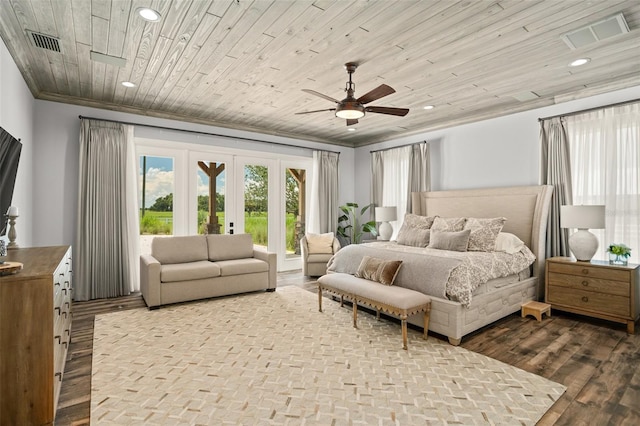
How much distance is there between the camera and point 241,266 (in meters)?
4.77

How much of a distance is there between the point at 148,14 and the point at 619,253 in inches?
200

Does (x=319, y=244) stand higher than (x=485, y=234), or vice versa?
(x=485, y=234)

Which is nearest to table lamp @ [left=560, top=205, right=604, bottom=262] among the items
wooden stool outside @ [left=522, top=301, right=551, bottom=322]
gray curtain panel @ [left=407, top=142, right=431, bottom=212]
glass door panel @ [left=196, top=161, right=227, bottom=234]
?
wooden stool outside @ [left=522, top=301, right=551, bottom=322]

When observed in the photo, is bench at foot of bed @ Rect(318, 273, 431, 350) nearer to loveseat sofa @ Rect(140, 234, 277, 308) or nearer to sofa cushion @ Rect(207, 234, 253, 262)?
loveseat sofa @ Rect(140, 234, 277, 308)

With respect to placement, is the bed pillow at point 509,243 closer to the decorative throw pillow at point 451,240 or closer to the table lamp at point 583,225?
the decorative throw pillow at point 451,240

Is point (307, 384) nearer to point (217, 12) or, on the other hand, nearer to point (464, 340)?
point (464, 340)

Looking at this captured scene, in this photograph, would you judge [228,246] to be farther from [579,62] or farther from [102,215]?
[579,62]

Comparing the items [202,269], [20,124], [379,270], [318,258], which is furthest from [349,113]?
[20,124]

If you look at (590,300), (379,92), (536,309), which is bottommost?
(536,309)

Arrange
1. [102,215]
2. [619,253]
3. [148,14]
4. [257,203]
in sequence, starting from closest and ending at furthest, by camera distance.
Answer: [148,14] < [619,253] < [102,215] < [257,203]

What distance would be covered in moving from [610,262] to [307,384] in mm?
3640

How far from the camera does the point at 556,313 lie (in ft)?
13.4

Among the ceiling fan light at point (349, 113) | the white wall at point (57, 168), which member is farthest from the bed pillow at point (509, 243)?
the white wall at point (57, 168)

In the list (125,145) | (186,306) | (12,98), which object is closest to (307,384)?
(186,306)
